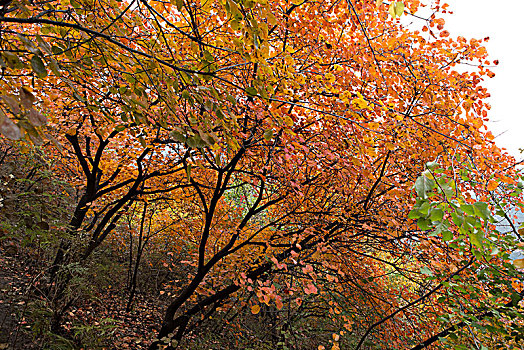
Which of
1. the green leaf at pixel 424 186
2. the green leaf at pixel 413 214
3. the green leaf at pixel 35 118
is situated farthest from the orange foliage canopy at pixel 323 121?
the green leaf at pixel 424 186

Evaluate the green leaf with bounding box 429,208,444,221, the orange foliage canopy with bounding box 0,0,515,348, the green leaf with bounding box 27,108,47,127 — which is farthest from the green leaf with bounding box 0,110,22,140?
the green leaf with bounding box 429,208,444,221

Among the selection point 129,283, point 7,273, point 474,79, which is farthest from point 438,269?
point 7,273

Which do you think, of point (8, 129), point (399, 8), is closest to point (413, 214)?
point (399, 8)

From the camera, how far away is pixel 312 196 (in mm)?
5203

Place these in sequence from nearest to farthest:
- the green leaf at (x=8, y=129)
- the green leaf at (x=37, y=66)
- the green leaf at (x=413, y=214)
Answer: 1. the green leaf at (x=8, y=129)
2. the green leaf at (x=37, y=66)
3. the green leaf at (x=413, y=214)

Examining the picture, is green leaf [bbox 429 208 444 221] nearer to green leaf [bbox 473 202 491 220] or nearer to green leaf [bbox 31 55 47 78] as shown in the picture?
green leaf [bbox 473 202 491 220]

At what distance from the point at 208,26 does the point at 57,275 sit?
4.64 m

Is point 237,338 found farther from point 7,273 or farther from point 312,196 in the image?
point 7,273

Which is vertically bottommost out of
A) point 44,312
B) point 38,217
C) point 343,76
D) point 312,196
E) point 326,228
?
point 44,312

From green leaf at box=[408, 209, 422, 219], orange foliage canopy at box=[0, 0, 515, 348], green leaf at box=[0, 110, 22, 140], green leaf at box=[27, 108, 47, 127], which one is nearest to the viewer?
green leaf at box=[0, 110, 22, 140]

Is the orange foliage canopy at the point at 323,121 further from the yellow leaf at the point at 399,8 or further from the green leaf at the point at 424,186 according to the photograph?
the green leaf at the point at 424,186

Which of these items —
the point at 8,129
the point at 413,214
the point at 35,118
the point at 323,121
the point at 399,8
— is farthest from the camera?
the point at 323,121

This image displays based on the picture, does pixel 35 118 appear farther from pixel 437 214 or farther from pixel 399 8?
pixel 437 214

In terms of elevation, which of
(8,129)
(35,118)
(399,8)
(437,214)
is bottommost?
(8,129)
